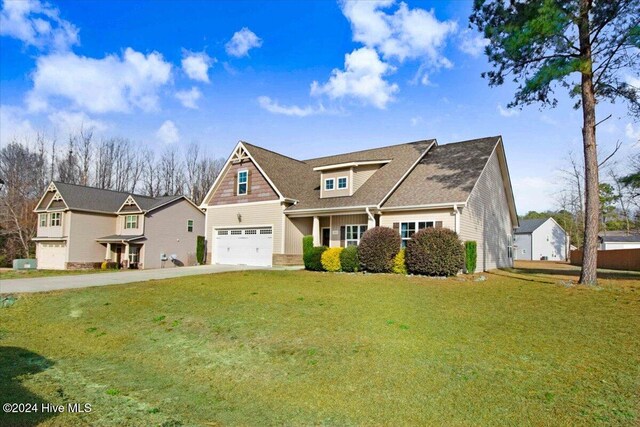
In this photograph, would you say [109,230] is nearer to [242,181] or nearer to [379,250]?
[242,181]

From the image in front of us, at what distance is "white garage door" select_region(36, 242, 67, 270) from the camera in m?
33.0

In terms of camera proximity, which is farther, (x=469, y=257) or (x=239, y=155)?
(x=239, y=155)

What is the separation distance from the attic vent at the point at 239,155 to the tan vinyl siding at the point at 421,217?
10.7 meters

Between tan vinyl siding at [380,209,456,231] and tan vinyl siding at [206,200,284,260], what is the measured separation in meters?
6.75

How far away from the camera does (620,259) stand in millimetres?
28469

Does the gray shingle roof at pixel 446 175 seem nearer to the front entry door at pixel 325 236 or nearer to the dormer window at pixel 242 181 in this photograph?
the front entry door at pixel 325 236

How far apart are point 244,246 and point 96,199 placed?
1833 cm

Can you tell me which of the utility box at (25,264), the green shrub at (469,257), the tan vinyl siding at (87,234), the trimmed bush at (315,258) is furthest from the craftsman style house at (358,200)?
the utility box at (25,264)

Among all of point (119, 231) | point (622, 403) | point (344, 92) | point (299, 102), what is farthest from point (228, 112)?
point (622, 403)

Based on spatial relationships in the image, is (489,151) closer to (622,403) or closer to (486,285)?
(486,285)

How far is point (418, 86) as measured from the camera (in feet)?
62.7

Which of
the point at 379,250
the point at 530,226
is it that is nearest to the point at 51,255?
the point at 379,250

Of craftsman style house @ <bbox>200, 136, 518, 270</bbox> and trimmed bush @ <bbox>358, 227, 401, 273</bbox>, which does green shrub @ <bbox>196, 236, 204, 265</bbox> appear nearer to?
craftsman style house @ <bbox>200, 136, 518, 270</bbox>

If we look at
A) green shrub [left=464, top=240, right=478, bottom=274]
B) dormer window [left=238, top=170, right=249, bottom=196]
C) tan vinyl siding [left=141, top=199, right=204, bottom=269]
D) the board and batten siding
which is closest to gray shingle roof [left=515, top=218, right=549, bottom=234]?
the board and batten siding
